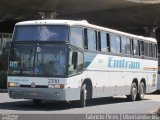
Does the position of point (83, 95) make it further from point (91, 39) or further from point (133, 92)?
point (133, 92)

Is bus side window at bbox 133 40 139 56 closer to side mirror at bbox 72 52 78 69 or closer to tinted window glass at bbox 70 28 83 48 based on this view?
tinted window glass at bbox 70 28 83 48

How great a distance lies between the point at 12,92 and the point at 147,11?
103 ft

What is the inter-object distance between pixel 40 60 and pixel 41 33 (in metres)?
1.00

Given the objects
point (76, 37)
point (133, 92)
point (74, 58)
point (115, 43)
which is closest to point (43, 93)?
point (74, 58)

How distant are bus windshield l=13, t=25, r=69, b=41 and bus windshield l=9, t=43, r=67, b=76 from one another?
27cm

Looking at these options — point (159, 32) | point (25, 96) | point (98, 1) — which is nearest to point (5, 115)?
point (25, 96)

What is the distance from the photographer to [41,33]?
57.6 feet

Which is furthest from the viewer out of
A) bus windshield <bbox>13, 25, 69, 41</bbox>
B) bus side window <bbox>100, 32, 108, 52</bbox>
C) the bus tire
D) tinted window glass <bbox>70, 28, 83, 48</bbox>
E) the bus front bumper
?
the bus tire

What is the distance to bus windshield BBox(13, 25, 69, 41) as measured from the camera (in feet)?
57.0

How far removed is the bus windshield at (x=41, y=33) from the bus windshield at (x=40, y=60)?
27 centimetres

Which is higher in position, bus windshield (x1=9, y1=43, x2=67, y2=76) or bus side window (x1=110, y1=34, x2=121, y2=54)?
bus side window (x1=110, y1=34, x2=121, y2=54)

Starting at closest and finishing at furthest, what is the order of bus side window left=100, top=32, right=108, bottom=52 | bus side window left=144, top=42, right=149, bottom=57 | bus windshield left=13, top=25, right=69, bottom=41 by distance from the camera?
bus windshield left=13, top=25, right=69, bottom=41, bus side window left=100, top=32, right=108, bottom=52, bus side window left=144, top=42, right=149, bottom=57

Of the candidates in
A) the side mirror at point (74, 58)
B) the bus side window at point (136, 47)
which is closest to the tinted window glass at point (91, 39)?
the side mirror at point (74, 58)

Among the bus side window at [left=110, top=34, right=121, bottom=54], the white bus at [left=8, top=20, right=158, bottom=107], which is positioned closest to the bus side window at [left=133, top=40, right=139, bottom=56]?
the bus side window at [left=110, top=34, right=121, bottom=54]
